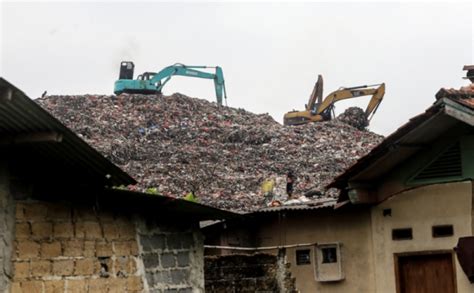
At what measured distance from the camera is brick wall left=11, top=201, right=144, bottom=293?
8.01 m

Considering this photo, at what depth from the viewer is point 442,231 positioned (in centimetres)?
1227

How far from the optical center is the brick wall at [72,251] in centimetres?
801

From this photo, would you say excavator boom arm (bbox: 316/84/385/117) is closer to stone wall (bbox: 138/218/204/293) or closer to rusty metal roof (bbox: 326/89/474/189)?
rusty metal roof (bbox: 326/89/474/189)

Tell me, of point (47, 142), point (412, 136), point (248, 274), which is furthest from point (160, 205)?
point (412, 136)

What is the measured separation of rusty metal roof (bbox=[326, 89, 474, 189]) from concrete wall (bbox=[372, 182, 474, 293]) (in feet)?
1.76


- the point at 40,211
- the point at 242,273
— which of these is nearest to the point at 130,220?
the point at 40,211

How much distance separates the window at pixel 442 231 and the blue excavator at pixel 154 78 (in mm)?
24192

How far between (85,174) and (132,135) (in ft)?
73.8

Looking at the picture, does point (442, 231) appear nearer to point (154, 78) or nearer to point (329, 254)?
point (329, 254)

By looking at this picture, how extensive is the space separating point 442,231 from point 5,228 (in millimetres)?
6570

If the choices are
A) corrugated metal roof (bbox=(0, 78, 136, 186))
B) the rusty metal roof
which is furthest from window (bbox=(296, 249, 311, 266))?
corrugated metal roof (bbox=(0, 78, 136, 186))

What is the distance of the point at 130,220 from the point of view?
9.20 m

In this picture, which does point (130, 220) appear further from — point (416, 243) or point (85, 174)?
point (416, 243)

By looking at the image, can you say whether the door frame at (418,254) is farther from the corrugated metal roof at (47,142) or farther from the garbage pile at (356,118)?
the garbage pile at (356,118)
